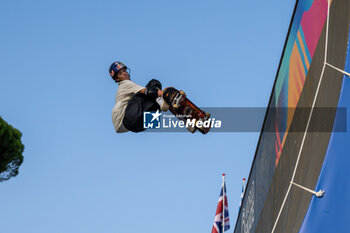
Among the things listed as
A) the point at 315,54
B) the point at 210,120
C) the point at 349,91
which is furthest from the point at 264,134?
the point at 349,91

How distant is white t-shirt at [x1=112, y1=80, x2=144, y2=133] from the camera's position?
31.0 feet

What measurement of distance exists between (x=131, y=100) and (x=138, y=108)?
0.69ft

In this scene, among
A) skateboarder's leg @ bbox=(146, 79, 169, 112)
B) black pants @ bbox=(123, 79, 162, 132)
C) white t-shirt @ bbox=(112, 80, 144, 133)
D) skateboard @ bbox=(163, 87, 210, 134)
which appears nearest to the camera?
skateboard @ bbox=(163, 87, 210, 134)

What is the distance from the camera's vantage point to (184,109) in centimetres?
910

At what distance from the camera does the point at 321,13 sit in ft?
26.0

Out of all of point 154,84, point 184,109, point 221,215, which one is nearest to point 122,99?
point 154,84

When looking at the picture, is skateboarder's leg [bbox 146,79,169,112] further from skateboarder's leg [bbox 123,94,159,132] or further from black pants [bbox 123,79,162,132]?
skateboarder's leg [bbox 123,94,159,132]

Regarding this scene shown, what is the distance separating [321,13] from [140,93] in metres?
3.18

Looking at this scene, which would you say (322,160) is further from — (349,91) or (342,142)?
(349,91)

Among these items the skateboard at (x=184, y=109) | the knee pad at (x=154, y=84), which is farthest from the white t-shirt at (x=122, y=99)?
the skateboard at (x=184, y=109)

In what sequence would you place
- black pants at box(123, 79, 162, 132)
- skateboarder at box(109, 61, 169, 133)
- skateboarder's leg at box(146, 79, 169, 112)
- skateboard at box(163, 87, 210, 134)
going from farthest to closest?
black pants at box(123, 79, 162, 132)
skateboarder at box(109, 61, 169, 133)
skateboarder's leg at box(146, 79, 169, 112)
skateboard at box(163, 87, 210, 134)

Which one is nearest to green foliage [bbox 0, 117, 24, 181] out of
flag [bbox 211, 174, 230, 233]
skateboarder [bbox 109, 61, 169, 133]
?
flag [bbox 211, 174, 230, 233]

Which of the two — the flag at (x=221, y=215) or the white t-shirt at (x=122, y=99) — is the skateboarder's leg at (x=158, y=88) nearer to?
the white t-shirt at (x=122, y=99)

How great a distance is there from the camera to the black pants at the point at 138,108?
30.5ft
